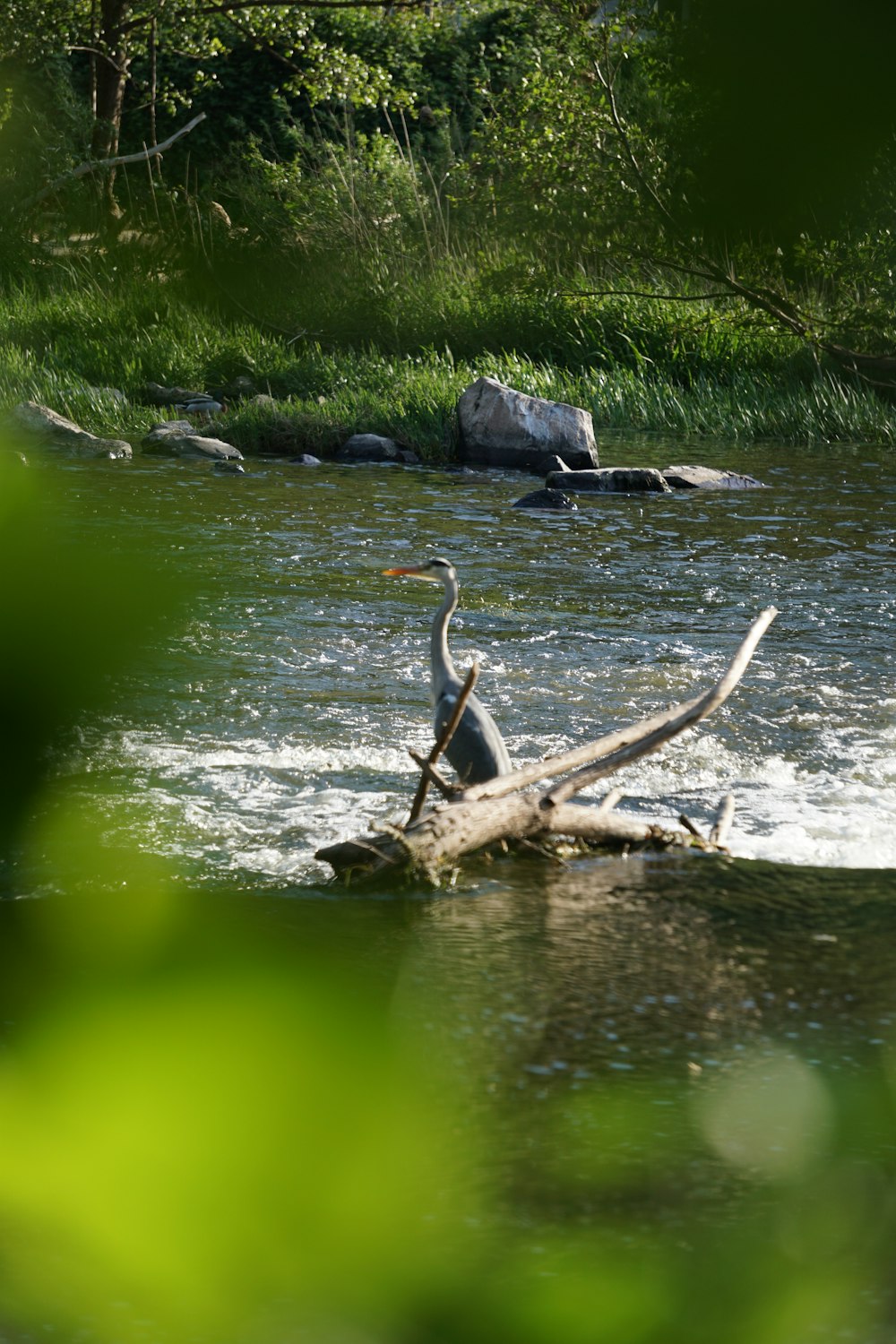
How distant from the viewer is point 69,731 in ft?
2.20

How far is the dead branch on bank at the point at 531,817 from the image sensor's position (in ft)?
13.8

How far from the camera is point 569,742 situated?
5.83 metres

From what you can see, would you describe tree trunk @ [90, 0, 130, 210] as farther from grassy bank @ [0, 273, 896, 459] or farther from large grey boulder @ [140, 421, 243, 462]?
grassy bank @ [0, 273, 896, 459]

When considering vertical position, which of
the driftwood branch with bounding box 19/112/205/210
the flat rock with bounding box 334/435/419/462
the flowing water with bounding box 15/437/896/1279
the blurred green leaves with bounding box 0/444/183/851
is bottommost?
the flat rock with bounding box 334/435/419/462

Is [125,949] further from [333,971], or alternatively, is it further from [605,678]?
[605,678]

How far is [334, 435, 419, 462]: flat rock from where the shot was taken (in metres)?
13.9

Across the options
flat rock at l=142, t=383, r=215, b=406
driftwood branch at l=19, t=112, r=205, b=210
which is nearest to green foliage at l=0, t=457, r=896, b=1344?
driftwood branch at l=19, t=112, r=205, b=210

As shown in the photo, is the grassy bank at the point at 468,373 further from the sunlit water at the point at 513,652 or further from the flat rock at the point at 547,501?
the flat rock at the point at 547,501

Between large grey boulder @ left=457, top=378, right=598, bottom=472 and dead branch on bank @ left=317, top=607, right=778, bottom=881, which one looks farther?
large grey boulder @ left=457, top=378, right=598, bottom=472

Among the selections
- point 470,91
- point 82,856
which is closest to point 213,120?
point 470,91

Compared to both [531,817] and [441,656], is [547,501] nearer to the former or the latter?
[441,656]

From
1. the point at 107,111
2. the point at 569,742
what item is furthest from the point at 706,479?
the point at 107,111

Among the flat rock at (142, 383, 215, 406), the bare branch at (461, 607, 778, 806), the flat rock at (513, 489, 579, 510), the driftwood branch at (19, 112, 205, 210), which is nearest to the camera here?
the driftwood branch at (19, 112, 205, 210)

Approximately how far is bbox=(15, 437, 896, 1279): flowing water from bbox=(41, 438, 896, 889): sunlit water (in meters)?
0.02
